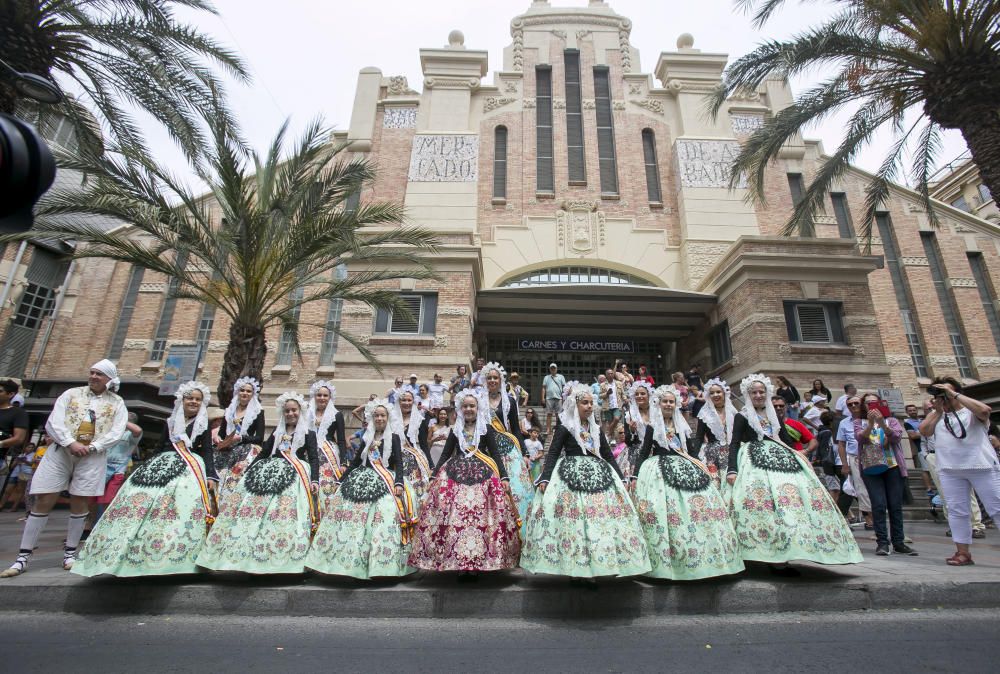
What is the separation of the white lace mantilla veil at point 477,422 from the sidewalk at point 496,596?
3.76 feet

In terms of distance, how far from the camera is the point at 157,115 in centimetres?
939

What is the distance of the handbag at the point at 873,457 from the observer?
582 centimetres

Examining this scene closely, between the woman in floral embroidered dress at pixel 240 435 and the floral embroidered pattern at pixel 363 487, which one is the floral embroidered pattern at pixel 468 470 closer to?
the floral embroidered pattern at pixel 363 487

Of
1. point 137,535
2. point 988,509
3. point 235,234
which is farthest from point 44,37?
point 988,509

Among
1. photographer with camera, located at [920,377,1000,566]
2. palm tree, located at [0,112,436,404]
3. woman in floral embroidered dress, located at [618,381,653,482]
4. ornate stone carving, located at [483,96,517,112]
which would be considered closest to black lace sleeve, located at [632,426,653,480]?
woman in floral embroidered dress, located at [618,381,653,482]

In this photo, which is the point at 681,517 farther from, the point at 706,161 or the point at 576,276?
the point at 706,161

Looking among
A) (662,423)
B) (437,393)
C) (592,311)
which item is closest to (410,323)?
(437,393)

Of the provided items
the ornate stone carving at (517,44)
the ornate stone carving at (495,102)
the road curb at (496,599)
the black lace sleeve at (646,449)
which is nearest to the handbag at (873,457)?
the road curb at (496,599)

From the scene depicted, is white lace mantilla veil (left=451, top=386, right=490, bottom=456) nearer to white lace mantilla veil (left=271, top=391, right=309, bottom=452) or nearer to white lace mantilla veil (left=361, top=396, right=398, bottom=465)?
white lace mantilla veil (left=361, top=396, right=398, bottom=465)

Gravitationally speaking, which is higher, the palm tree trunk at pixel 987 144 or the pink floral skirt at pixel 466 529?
the palm tree trunk at pixel 987 144

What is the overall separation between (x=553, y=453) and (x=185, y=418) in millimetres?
3527

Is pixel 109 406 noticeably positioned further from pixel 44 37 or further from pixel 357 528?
pixel 44 37

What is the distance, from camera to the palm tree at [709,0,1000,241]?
902 centimetres

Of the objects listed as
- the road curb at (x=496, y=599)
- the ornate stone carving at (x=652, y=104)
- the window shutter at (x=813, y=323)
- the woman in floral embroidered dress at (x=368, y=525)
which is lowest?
the road curb at (x=496, y=599)
